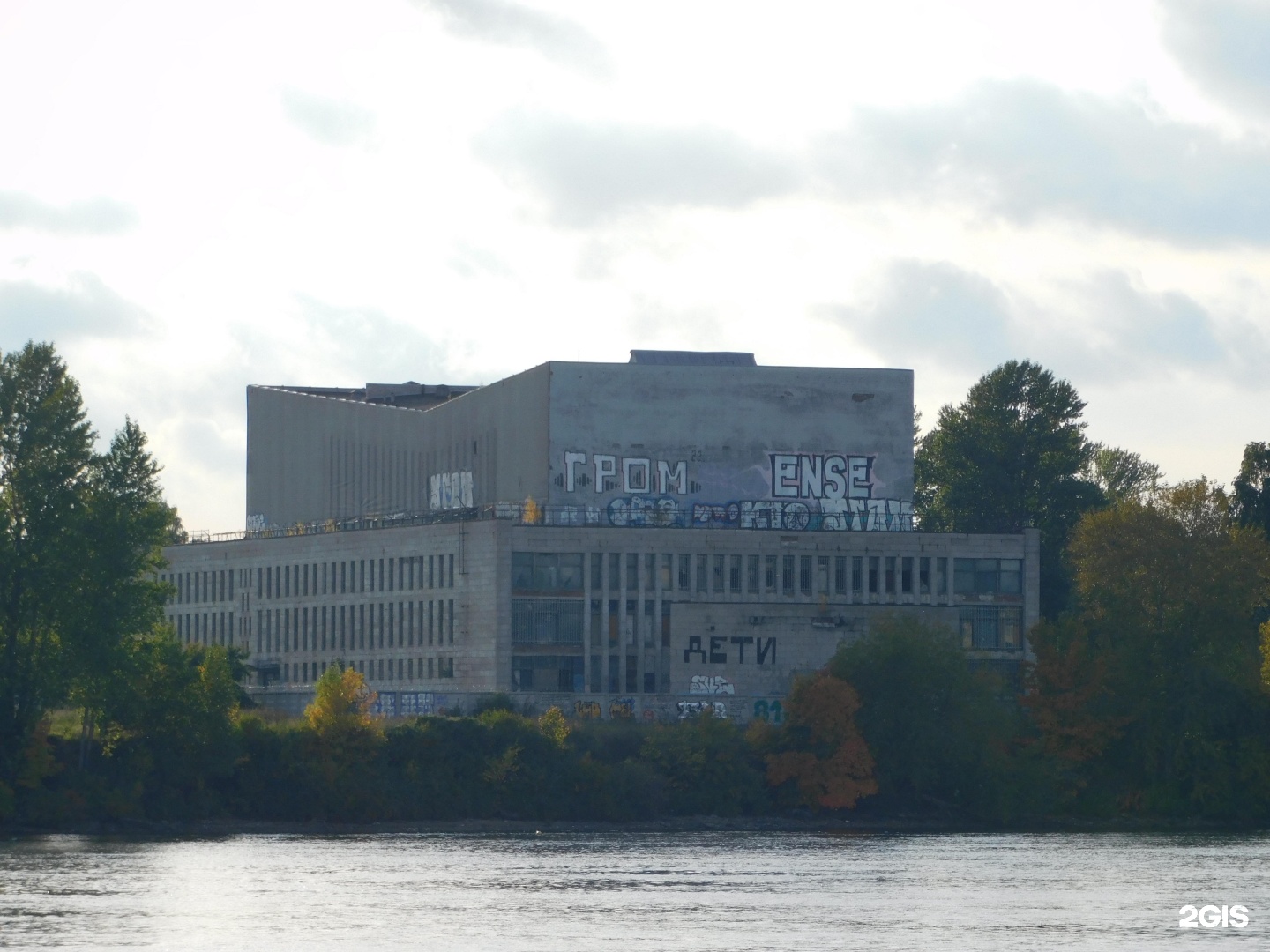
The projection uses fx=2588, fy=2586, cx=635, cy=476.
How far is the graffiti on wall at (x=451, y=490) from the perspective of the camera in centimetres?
18162

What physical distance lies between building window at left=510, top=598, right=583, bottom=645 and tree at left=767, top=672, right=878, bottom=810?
71.1 ft

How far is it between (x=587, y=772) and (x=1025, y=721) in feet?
94.9

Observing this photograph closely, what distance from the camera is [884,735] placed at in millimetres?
145750

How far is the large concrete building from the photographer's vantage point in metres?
162

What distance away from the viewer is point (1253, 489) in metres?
182

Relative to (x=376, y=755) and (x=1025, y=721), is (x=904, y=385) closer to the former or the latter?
(x=1025, y=721)

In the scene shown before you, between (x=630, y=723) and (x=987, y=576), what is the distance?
31.7 m

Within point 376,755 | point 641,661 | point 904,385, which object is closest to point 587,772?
point 376,755

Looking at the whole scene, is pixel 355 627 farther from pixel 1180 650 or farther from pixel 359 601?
pixel 1180 650

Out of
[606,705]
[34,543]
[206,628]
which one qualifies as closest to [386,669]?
[606,705]

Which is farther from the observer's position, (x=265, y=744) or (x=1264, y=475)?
(x=1264, y=475)

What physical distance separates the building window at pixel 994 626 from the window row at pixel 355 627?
33.8 meters

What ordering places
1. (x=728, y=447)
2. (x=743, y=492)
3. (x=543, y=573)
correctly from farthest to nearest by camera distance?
(x=728, y=447), (x=743, y=492), (x=543, y=573)

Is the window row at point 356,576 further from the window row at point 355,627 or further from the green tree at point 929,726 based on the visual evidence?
the green tree at point 929,726
